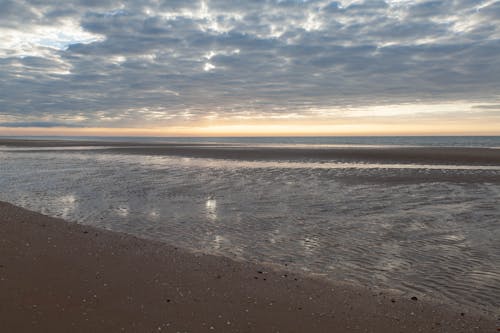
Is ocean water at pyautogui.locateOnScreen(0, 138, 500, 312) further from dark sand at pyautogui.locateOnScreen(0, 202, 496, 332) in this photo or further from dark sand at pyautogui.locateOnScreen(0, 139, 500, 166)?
dark sand at pyautogui.locateOnScreen(0, 139, 500, 166)

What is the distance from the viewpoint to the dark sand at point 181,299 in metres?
4.88

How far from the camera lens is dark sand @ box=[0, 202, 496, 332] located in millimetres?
4883

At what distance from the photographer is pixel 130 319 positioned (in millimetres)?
4914

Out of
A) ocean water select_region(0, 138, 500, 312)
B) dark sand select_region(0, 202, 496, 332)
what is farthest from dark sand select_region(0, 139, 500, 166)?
dark sand select_region(0, 202, 496, 332)

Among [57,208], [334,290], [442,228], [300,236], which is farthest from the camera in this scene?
[57,208]

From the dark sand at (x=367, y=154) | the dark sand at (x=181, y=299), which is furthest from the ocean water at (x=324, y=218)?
the dark sand at (x=367, y=154)

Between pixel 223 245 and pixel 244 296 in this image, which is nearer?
pixel 244 296

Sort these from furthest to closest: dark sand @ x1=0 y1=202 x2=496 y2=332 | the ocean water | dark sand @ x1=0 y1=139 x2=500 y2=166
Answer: dark sand @ x1=0 y1=139 x2=500 y2=166 < the ocean water < dark sand @ x1=0 y1=202 x2=496 y2=332

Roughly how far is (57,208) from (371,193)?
14463mm

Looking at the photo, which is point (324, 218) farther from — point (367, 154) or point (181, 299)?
point (367, 154)

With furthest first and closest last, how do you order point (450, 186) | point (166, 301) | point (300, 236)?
point (450, 186), point (300, 236), point (166, 301)

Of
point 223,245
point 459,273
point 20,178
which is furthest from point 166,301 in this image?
point 20,178

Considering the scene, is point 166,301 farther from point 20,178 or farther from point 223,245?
point 20,178

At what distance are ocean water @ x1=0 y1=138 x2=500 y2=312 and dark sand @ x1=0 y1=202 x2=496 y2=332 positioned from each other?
0.92 metres
